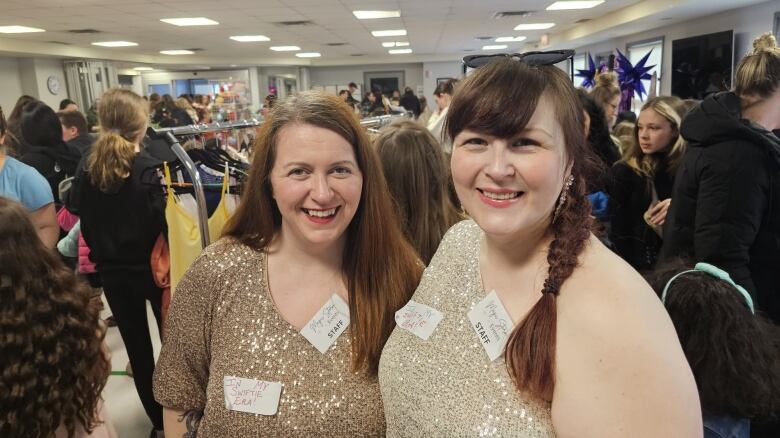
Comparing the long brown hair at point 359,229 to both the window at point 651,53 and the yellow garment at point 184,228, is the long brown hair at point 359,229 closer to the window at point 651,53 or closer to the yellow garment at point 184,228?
the yellow garment at point 184,228

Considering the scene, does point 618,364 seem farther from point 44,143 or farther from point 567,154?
point 44,143

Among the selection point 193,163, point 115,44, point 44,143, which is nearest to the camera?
point 193,163

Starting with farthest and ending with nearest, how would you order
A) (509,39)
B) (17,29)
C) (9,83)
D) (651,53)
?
(509,39) → (9,83) → (651,53) → (17,29)

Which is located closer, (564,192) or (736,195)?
(564,192)

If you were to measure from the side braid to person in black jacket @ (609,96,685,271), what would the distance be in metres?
1.97

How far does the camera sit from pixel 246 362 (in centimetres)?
121

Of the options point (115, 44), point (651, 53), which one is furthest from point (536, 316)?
point (115, 44)

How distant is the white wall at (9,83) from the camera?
11406 millimetres

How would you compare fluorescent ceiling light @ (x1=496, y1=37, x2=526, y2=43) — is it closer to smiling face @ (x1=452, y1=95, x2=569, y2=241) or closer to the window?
the window

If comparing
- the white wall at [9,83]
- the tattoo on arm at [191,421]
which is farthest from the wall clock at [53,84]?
the tattoo on arm at [191,421]

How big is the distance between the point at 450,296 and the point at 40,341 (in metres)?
0.84

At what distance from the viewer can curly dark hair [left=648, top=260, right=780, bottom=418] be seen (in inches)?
43.9

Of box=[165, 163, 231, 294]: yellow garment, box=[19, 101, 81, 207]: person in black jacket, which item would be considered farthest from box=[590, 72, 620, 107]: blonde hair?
box=[19, 101, 81, 207]: person in black jacket

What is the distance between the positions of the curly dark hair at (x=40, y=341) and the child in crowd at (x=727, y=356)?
133cm
